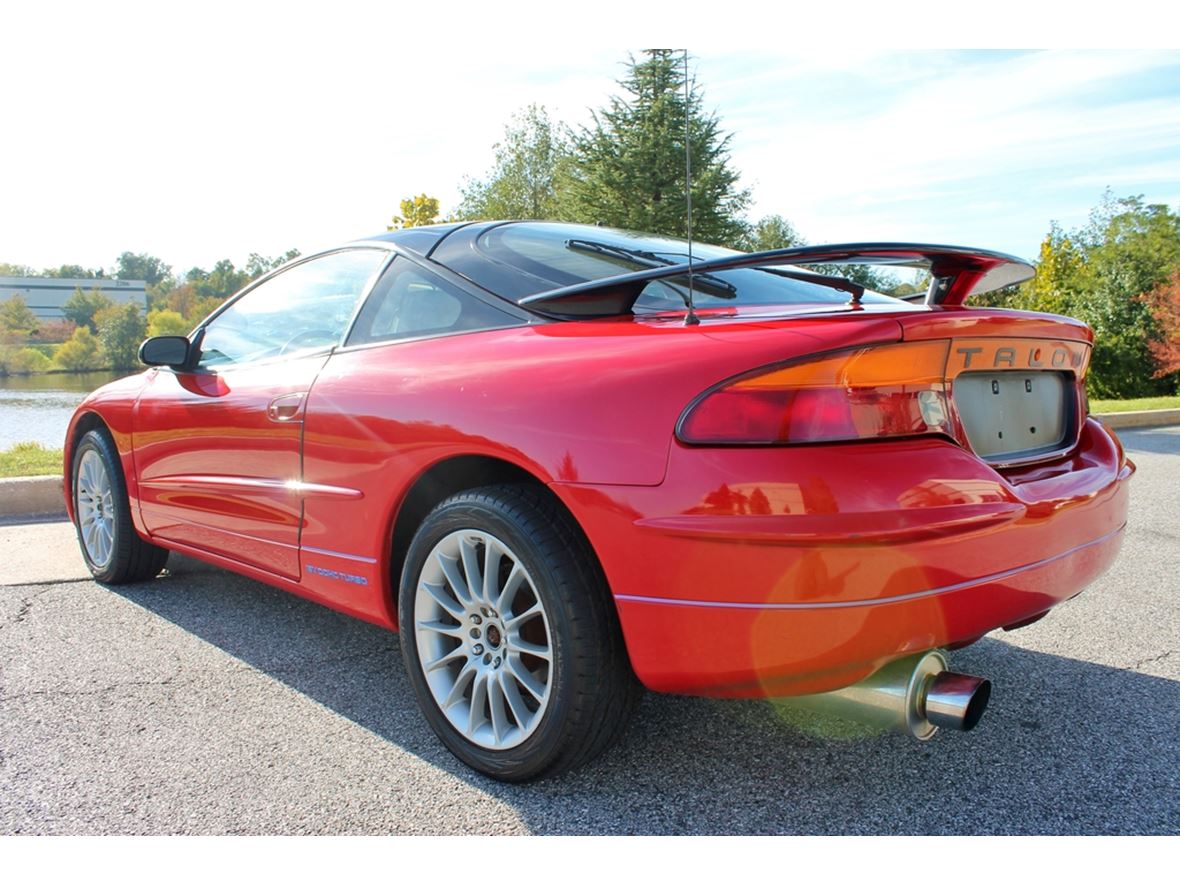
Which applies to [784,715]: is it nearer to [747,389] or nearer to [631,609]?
[631,609]

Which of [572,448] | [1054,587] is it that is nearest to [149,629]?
[572,448]

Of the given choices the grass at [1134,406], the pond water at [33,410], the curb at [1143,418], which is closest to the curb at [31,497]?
the pond water at [33,410]

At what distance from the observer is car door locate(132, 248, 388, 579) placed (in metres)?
2.98

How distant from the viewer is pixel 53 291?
29.7 metres

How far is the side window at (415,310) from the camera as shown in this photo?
255cm

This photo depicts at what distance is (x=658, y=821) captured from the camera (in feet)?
6.77

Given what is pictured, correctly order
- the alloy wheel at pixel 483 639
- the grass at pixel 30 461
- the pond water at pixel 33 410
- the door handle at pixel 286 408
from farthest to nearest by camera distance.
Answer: the pond water at pixel 33 410
the grass at pixel 30 461
the door handle at pixel 286 408
the alloy wheel at pixel 483 639

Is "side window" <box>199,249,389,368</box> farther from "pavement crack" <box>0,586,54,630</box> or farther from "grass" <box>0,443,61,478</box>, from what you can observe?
"grass" <box>0,443,61,478</box>

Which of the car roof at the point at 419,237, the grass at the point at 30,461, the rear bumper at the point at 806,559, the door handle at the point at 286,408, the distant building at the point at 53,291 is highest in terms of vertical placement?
the distant building at the point at 53,291

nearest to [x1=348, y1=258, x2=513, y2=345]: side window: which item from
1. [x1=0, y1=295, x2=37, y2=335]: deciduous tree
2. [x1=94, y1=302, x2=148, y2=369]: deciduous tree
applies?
[x1=94, y1=302, x2=148, y2=369]: deciduous tree

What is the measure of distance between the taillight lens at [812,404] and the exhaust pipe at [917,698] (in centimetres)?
51

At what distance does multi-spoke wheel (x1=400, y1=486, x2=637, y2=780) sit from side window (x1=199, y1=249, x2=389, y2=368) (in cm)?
98

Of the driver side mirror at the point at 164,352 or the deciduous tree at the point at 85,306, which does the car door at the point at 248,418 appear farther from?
the deciduous tree at the point at 85,306

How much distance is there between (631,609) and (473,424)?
622 millimetres
